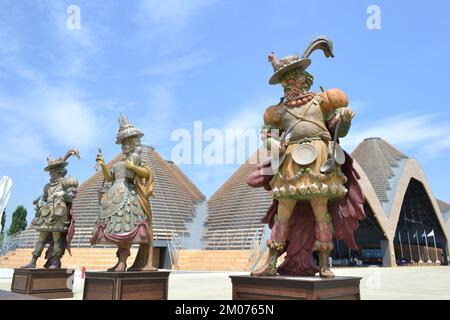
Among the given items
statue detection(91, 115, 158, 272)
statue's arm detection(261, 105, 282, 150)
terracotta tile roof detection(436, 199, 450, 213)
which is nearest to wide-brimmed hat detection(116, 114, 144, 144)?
statue detection(91, 115, 158, 272)

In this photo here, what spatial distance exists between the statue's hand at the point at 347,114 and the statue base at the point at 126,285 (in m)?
3.27

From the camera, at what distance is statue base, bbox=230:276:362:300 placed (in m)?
3.17

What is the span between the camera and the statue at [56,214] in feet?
23.5

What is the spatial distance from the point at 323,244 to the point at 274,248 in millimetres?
521

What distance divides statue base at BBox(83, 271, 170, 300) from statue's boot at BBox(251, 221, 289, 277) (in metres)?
1.88

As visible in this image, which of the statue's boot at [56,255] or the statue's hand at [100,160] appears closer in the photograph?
the statue's hand at [100,160]

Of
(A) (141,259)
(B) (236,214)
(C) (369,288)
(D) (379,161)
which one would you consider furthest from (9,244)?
(D) (379,161)

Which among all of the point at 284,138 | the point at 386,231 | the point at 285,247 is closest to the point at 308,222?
the point at 285,247

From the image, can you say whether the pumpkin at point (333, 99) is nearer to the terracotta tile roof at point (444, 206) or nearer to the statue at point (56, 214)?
the statue at point (56, 214)

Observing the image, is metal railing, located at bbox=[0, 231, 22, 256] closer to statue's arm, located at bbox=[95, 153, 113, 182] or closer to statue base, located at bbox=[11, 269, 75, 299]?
statue base, located at bbox=[11, 269, 75, 299]

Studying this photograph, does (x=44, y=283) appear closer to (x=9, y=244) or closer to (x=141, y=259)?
(x=141, y=259)

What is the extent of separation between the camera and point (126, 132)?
5.63 m


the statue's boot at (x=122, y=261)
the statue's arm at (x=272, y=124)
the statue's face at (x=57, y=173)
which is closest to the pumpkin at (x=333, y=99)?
the statue's arm at (x=272, y=124)
